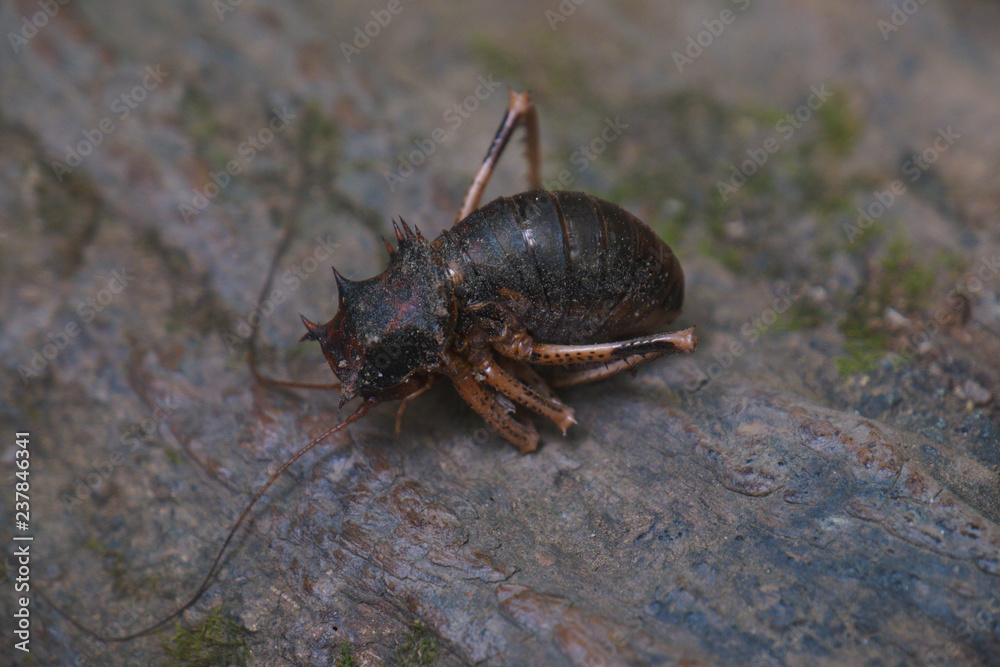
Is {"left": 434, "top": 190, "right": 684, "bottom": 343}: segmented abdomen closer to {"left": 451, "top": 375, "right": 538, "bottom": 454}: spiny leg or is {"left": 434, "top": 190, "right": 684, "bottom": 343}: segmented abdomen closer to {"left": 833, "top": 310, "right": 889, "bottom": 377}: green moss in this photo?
{"left": 451, "top": 375, "right": 538, "bottom": 454}: spiny leg

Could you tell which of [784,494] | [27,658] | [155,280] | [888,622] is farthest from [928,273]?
[27,658]

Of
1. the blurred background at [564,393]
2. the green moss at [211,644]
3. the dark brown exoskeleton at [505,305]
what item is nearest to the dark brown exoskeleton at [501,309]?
the dark brown exoskeleton at [505,305]

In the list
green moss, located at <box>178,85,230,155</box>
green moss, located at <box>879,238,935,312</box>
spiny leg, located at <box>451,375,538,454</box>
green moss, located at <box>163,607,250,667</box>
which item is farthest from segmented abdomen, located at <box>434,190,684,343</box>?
green moss, located at <box>178,85,230,155</box>

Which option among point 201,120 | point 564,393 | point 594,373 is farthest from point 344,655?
point 201,120

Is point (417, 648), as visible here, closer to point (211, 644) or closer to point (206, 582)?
point (211, 644)

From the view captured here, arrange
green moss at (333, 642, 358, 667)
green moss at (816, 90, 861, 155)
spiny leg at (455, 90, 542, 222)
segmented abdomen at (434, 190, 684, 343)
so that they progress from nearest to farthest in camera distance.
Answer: green moss at (333, 642, 358, 667)
segmented abdomen at (434, 190, 684, 343)
spiny leg at (455, 90, 542, 222)
green moss at (816, 90, 861, 155)

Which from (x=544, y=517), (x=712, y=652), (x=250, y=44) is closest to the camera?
(x=712, y=652)

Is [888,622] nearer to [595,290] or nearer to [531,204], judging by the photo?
[595,290]

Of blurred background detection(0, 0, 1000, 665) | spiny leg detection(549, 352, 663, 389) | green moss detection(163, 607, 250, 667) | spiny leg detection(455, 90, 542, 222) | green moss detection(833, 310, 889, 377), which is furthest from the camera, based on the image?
spiny leg detection(455, 90, 542, 222)
